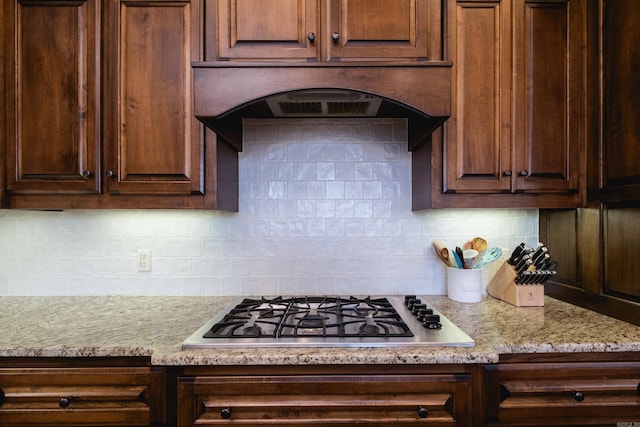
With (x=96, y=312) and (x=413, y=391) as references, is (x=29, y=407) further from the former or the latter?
(x=413, y=391)

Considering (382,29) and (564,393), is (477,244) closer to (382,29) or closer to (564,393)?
(564,393)

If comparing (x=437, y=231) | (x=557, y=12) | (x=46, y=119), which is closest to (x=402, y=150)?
(x=437, y=231)

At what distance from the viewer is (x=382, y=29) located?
141 centimetres

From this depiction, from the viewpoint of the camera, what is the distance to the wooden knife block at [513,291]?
1.57 m

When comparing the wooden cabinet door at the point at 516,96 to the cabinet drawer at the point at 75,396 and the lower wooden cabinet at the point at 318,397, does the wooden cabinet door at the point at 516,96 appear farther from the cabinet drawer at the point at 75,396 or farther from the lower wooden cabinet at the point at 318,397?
the cabinet drawer at the point at 75,396

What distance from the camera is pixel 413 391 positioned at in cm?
112

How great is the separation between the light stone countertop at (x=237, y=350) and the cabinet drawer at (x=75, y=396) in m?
0.06

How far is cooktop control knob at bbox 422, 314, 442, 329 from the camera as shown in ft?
4.18

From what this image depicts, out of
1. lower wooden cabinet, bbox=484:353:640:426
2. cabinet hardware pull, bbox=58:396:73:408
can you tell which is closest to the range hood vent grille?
lower wooden cabinet, bbox=484:353:640:426

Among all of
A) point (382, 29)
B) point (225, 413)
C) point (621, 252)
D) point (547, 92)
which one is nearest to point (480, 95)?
point (547, 92)

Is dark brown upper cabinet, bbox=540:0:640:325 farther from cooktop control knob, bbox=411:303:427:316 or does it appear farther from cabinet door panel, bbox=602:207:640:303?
cooktop control knob, bbox=411:303:427:316

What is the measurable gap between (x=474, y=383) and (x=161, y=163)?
1353 millimetres

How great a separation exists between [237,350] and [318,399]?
284 mm

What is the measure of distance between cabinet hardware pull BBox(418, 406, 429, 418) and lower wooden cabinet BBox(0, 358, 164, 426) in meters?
0.78
